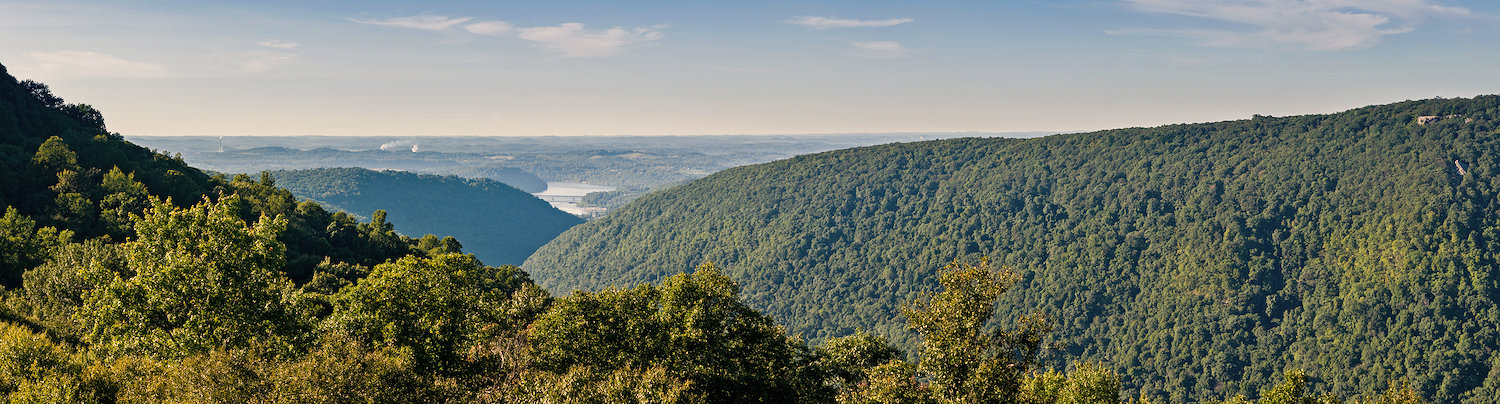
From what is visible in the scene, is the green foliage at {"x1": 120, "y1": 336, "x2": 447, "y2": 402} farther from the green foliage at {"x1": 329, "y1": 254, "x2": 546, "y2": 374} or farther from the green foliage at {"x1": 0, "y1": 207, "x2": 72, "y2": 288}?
the green foliage at {"x1": 0, "y1": 207, "x2": 72, "y2": 288}

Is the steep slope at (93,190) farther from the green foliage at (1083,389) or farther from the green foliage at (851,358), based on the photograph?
the green foliage at (1083,389)

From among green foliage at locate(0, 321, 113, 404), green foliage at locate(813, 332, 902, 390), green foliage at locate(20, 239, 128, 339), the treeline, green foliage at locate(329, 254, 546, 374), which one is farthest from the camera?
green foliage at locate(813, 332, 902, 390)

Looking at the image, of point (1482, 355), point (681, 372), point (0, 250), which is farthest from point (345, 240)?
point (1482, 355)

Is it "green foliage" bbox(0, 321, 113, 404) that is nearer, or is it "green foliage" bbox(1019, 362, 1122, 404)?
"green foliage" bbox(0, 321, 113, 404)

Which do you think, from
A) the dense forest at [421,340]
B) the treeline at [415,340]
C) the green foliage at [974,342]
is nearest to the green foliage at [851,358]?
the dense forest at [421,340]

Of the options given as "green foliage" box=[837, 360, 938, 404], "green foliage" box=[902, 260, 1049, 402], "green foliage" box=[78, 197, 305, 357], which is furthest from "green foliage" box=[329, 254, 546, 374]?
"green foliage" box=[902, 260, 1049, 402]

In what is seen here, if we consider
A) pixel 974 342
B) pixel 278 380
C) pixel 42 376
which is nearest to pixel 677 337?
pixel 974 342

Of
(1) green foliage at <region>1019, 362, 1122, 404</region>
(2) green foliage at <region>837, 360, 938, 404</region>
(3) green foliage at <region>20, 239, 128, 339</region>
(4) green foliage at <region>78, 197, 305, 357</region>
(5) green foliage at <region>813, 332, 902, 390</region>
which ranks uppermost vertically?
(4) green foliage at <region>78, 197, 305, 357</region>

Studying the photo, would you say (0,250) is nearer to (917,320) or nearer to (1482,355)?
(917,320)
